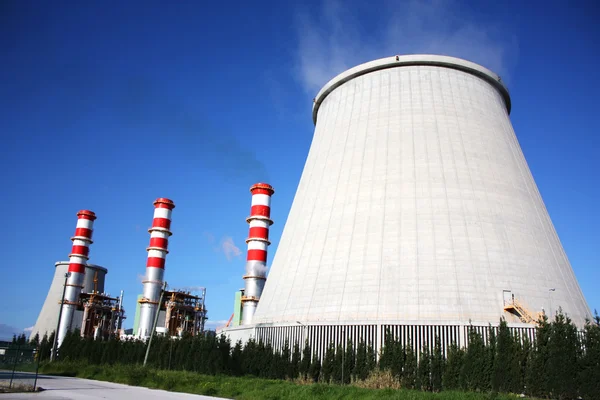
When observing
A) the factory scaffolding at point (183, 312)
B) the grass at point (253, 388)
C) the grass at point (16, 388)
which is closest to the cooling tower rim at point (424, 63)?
the grass at point (253, 388)

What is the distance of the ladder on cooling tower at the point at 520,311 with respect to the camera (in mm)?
14703

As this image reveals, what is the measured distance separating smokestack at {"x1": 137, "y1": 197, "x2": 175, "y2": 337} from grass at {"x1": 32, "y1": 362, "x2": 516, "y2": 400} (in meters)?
16.0

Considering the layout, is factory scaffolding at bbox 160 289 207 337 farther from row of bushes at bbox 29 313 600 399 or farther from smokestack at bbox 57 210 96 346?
row of bushes at bbox 29 313 600 399

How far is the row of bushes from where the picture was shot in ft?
39.3

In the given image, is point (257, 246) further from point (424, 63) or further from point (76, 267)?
point (76, 267)

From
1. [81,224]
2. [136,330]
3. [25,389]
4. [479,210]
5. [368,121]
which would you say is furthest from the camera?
[81,224]

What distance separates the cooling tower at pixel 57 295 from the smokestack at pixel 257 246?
2104cm

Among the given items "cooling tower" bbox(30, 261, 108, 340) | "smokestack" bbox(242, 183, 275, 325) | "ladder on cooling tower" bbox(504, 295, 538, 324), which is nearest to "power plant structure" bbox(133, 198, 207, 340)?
"smokestack" bbox(242, 183, 275, 325)

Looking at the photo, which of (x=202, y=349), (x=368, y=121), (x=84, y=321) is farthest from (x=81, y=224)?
(x=368, y=121)

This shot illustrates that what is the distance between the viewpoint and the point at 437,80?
20.8 metres

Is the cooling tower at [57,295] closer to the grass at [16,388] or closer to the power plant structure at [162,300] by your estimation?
the power plant structure at [162,300]

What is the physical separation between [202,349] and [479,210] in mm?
11272

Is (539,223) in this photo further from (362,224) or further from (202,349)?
(202,349)

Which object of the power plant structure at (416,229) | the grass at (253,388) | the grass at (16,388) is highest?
the power plant structure at (416,229)
